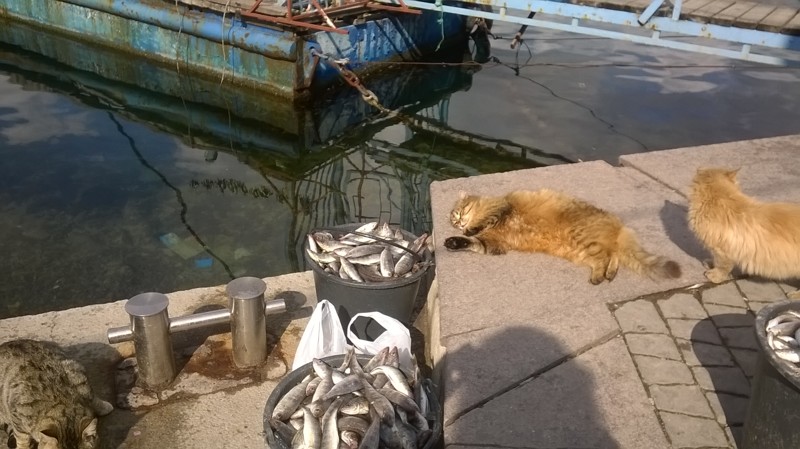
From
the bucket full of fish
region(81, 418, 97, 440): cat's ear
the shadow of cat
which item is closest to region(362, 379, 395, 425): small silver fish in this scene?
the bucket full of fish

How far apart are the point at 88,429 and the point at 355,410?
1659mm

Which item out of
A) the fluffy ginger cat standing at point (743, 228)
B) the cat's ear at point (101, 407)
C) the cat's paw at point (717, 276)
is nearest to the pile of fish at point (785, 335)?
the fluffy ginger cat standing at point (743, 228)

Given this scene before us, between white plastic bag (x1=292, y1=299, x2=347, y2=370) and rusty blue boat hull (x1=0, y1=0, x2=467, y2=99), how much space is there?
8.49 m

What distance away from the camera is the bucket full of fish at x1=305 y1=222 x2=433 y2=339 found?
4.33 meters

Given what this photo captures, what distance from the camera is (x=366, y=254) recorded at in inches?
177

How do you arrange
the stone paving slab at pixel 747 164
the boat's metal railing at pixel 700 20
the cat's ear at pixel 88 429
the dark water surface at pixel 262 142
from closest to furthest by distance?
Result: the cat's ear at pixel 88 429 < the stone paving slab at pixel 747 164 < the dark water surface at pixel 262 142 < the boat's metal railing at pixel 700 20

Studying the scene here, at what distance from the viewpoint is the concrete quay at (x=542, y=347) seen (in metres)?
3.23

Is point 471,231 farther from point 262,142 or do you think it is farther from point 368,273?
point 262,142

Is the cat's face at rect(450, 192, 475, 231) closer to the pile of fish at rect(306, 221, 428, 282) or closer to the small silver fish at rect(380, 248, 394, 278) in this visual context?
the pile of fish at rect(306, 221, 428, 282)

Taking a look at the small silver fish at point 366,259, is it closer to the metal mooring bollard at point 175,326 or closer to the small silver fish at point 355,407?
the metal mooring bollard at point 175,326

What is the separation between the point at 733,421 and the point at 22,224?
25.5 feet

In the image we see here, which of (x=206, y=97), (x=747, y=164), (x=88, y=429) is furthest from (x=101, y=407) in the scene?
(x=206, y=97)

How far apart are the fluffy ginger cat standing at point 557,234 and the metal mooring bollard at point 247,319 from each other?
1.38 meters

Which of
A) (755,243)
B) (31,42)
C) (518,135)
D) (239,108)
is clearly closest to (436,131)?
(518,135)
